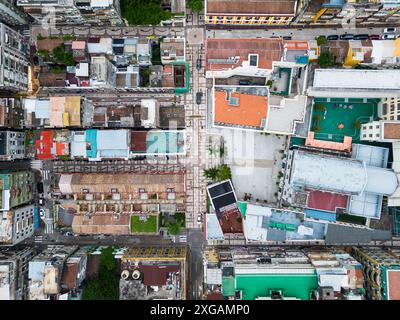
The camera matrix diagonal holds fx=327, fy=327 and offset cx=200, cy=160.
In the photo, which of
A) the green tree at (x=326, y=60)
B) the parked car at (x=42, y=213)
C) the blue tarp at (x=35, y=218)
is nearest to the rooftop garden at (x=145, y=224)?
the parked car at (x=42, y=213)

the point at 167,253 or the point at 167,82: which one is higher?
the point at 167,82

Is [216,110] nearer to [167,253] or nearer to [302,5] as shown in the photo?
[302,5]

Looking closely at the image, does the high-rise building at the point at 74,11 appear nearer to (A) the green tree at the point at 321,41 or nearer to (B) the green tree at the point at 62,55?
(B) the green tree at the point at 62,55

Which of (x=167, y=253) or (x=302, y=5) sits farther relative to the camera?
(x=167, y=253)

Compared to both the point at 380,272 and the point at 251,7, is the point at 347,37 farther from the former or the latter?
the point at 380,272
